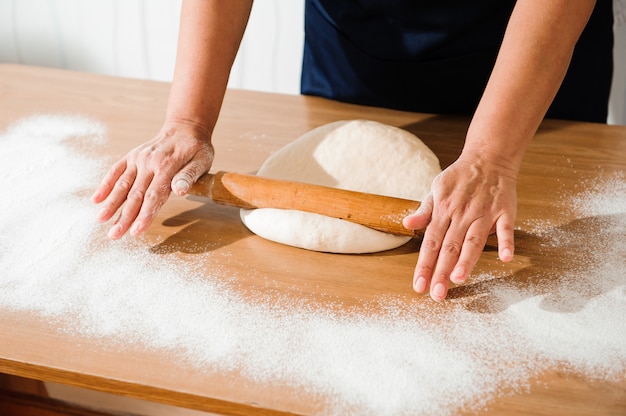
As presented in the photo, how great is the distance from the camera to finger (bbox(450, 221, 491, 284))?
972 mm

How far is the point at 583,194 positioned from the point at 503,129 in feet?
0.95

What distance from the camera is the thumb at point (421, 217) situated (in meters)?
1.03

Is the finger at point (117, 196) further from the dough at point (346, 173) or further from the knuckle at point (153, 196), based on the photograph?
the dough at point (346, 173)

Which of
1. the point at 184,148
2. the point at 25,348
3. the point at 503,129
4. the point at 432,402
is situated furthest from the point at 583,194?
the point at 25,348

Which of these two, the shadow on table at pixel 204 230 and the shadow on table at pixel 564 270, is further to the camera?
the shadow on table at pixel 204 230

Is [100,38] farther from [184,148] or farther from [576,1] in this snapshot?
[576,1]

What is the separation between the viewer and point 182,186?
1176mm

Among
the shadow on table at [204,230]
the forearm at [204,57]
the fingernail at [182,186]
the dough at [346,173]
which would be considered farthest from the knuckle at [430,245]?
the forearm at [204,57]

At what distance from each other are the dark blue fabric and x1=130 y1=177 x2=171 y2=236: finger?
2.12 ft

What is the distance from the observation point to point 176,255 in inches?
43.9

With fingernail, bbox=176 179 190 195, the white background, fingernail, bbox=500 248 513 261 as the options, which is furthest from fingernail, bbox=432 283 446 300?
the white background

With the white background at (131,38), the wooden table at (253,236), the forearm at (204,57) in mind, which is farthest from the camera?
the white background at (131,38)

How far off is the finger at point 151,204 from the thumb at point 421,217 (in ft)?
1.49

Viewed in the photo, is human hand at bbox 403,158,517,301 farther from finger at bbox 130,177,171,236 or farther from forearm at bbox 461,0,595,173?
finger at bbox 130,177,171,236
